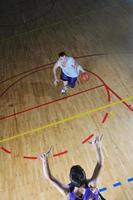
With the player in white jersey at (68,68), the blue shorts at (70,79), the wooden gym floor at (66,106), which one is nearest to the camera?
the wooden gym floor at (66,106)

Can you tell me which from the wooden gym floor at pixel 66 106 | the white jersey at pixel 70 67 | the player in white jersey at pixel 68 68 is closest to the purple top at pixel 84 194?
the wooden gym floor at pixel 66 106

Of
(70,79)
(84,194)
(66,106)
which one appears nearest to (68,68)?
(70,79)

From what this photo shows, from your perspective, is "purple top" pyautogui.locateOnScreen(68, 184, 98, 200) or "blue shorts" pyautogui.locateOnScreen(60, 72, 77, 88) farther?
"blue shorts" pyautogui.locateOnScreen(60, 72, 77, 88)

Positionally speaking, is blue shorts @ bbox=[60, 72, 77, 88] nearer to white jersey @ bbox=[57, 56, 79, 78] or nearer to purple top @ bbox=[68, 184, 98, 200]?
white jersey @ bbox=[57, 56, 79, 78]

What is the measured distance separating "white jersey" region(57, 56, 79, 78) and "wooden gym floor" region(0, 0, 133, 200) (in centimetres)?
61

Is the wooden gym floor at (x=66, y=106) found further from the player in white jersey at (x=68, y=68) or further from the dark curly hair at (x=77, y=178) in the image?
the dark curly hair at (x=77, y=178)

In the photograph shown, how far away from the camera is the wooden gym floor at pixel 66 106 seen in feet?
Answer: 17.7

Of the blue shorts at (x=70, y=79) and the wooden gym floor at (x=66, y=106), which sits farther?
the blue shorts at (x=70, y=79)

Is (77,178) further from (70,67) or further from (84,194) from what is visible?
(70,67)

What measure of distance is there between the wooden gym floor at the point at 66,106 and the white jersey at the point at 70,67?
1.99 ft

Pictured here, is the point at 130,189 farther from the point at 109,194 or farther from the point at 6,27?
the point at 6,27

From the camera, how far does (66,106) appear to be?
696cm

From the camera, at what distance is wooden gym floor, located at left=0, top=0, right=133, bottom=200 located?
538cm

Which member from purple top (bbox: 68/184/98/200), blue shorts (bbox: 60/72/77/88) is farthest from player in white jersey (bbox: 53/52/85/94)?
purple top (bbox: 68/184/98/200)
